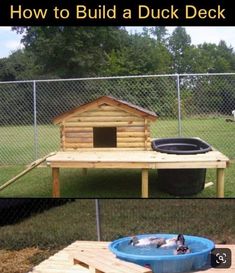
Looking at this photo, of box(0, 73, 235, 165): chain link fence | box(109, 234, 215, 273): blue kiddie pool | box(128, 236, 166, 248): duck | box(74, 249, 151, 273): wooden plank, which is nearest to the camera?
box(0, 73, 235, 165): chain link fence

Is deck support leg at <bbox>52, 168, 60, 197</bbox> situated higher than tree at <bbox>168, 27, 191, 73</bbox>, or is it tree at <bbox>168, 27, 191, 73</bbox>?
tree at <bbox>168, 27, 191, 73</bbox>

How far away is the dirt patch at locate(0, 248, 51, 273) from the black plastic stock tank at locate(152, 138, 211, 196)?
273cm

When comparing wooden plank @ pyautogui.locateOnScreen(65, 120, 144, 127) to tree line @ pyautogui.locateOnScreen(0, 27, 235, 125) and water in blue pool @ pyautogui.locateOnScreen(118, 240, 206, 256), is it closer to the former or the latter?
tree line @ pyautogui.locateOnScreen(0, 27, 235, 125)

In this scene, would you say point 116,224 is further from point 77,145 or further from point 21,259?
point 77,145

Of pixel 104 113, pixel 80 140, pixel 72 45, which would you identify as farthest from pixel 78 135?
pixel 72 45

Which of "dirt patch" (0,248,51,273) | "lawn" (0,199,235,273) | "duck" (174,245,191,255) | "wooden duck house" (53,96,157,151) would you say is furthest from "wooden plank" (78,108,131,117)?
"dirt patch" (0,248,51,273)

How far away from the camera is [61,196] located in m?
1.23

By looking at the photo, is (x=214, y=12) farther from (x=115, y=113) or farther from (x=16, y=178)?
(x=16, y=178)

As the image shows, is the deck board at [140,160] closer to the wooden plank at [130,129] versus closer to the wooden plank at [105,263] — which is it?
the wooden plank at [130,129]

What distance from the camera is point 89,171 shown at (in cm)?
121

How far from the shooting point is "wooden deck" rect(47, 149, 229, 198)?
1145 millimetres

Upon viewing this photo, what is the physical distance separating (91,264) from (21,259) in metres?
1.85

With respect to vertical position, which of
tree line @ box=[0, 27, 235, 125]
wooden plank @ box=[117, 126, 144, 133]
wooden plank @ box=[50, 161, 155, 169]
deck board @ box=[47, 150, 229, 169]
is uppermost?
tree line @ box=[0, 27, 235, 125]

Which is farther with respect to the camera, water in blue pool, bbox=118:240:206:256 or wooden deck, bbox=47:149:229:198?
water in blue pool, bbox=118:240:206:256
